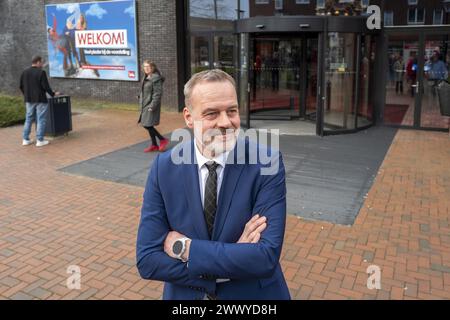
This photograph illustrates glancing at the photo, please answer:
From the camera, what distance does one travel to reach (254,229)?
1.83m

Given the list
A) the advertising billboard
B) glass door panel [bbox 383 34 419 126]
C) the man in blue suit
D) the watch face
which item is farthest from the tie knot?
the advertising billboard

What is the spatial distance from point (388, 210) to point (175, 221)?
436cm

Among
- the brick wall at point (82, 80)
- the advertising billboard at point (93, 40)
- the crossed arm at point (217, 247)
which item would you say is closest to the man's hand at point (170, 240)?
the crossed arm at point (217, 247)

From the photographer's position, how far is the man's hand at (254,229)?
5.99ft

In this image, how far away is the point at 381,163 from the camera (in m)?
7.88

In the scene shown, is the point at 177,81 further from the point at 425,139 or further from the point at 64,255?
the point at 64,255

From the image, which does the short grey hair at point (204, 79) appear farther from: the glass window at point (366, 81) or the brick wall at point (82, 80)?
the brick wall at point (82, 80)

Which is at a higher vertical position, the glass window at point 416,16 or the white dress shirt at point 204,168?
the glass window at point 416,16

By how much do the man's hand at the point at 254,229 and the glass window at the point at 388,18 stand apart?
10427 mm

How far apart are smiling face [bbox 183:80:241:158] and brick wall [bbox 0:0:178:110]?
1209 centimetres

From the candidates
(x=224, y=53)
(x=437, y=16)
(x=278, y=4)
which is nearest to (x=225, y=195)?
(x=278, y=4)

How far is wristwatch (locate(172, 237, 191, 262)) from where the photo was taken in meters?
1.83

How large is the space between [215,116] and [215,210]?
0.38 metres

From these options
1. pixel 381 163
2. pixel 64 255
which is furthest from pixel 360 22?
pixel 64 255
